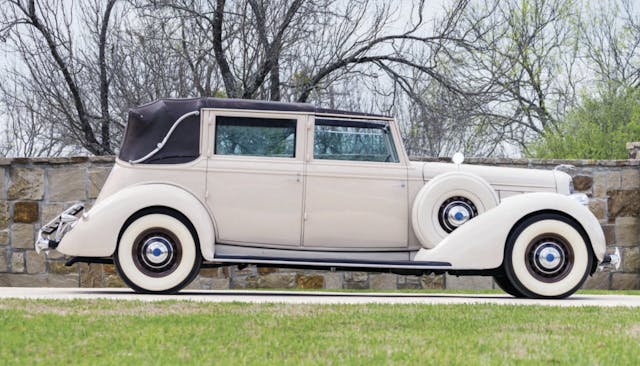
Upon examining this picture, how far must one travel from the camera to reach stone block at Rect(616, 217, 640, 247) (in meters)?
12.9

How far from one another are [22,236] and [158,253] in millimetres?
4238

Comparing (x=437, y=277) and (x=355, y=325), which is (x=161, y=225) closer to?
(x=355, y=325)

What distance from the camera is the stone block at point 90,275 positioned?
1229cm

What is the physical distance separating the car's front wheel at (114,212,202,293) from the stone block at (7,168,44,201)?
155 inches

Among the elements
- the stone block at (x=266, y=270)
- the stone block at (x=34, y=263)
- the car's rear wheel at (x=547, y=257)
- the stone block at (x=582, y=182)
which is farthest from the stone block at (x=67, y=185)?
the stone block at (x=582, y=182)

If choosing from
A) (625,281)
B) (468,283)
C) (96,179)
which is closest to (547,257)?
(468,283)

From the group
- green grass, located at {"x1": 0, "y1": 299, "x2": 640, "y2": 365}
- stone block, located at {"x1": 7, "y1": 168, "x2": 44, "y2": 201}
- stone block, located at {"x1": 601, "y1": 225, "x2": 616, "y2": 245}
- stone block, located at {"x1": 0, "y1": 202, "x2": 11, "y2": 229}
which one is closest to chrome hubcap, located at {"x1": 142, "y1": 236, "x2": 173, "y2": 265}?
green grass, located at {"x1": 0, "y1": 299, "x2": 640, "y2": 365}

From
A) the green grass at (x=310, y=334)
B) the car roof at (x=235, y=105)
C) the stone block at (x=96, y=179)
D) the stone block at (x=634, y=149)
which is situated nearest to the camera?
the green grass at (x=310, y=334)

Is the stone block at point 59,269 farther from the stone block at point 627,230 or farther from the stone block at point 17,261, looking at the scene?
the stone block at point 627,230

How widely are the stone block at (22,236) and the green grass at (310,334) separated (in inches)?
184

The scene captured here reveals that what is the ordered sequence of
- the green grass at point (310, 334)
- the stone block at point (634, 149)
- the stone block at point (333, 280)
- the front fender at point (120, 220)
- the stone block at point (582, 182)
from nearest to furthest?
1. the green grass at point (310, 334)
2. the front fender at point (120, 220)
3. the stone block at point (333, 280)
4. the stone block at point (582, 182)
5. the stone block at point (634, 149)

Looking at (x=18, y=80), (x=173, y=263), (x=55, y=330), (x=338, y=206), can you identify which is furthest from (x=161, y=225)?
(x=18, y=80)

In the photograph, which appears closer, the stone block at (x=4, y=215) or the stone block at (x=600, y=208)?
the stone block at (x=4, y=215)

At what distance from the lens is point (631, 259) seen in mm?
13000
